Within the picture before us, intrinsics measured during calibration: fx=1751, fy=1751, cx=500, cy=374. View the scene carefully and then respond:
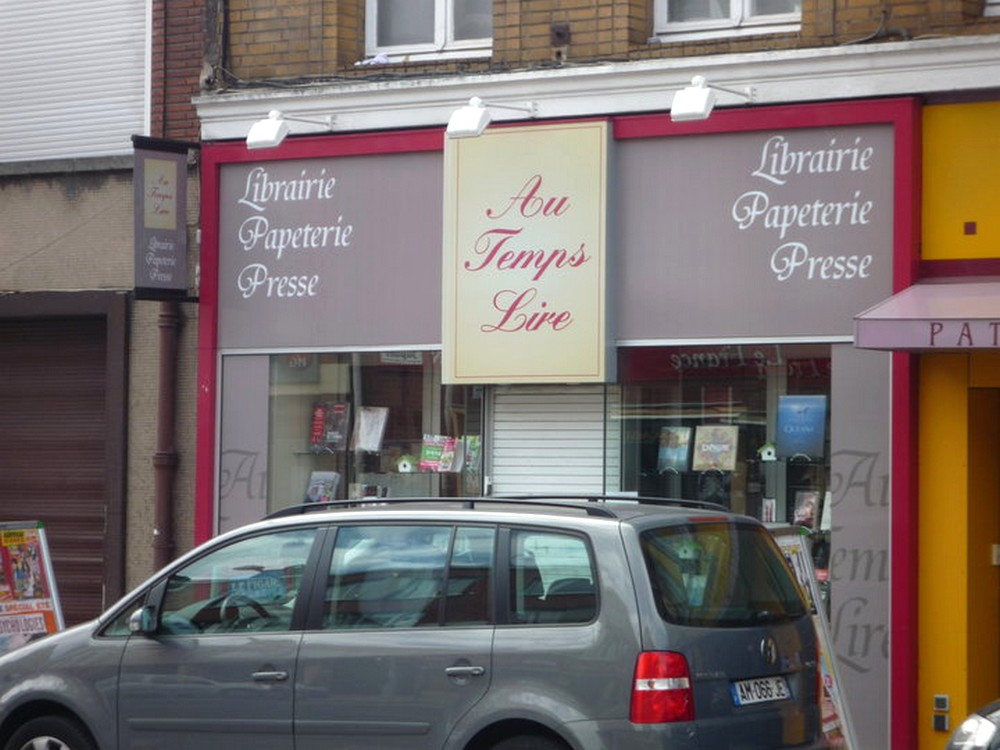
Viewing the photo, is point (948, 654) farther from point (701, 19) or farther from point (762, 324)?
point (701, 19)

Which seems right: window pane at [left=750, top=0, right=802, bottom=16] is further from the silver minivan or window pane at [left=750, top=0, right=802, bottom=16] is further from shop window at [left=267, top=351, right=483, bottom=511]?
the silver minivan

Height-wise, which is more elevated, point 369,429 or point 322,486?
point 369,429

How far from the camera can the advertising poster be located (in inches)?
490

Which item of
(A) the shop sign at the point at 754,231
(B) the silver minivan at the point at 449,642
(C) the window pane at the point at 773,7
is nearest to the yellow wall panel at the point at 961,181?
(A) the shop sign at the point at 754,231

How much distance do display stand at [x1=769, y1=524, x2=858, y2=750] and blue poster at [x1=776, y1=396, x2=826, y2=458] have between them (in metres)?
1.98

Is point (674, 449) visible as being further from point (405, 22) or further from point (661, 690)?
point (661, 690)

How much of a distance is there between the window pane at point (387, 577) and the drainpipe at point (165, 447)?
239 inches

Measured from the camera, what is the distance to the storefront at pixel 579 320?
11.9 m

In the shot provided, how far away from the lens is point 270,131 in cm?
1336

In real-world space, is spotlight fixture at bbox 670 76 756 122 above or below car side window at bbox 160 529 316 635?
above

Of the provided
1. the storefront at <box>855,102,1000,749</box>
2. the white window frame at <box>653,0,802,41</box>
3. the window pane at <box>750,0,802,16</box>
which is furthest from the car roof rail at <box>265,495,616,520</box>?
the window pane at <box>750,0,802,16</box>

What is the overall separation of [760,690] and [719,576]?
558 mm

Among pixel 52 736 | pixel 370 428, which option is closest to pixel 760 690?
pixel 52 736

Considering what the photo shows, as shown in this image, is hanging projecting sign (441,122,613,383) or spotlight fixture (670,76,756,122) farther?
hanging projecting sign (441,122,613,383)
